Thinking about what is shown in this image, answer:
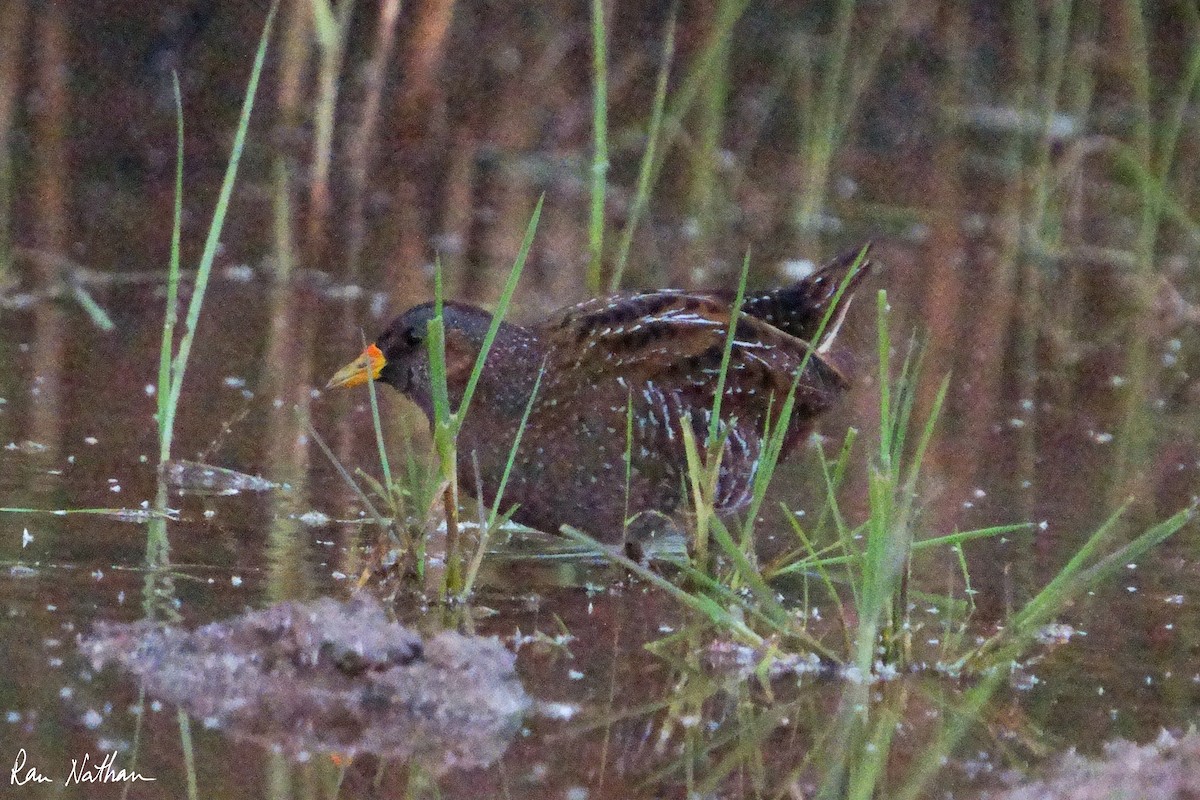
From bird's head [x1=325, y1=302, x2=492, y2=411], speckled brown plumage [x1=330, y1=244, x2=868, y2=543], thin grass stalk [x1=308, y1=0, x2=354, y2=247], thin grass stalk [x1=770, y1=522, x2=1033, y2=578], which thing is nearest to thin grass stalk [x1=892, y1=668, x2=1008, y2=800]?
thin grass stalk [x1=770, y1=522, x2=1033, y2=578]

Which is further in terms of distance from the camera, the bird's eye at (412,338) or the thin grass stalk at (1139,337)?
the thin grass stalk at (1139,337)

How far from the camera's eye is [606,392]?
448 cm

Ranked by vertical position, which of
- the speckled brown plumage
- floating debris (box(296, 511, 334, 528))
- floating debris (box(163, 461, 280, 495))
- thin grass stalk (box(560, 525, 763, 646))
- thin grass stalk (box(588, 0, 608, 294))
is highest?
thin grass stalk (box(588, 0, 608, 294))

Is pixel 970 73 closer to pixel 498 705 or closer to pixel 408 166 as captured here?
pixel 408 166

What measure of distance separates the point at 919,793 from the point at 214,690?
1063mm

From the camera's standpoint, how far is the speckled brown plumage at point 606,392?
4.39 m

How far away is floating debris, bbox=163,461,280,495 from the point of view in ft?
14.9

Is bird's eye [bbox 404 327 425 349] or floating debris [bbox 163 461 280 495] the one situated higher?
bird's eye [bbox 404 327 425 349]

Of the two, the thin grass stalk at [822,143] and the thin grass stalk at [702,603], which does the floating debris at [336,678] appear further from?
the thin grass stalk at [822,143]

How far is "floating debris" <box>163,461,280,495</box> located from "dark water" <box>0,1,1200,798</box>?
0.07m

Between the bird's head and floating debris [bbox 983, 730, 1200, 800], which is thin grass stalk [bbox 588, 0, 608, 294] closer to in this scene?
the bird's head

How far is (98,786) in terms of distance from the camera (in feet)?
9.23

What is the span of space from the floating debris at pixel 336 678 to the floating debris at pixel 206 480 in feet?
3.81

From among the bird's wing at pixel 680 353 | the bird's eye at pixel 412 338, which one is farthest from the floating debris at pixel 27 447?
the bird's wing at pixel 680 353
